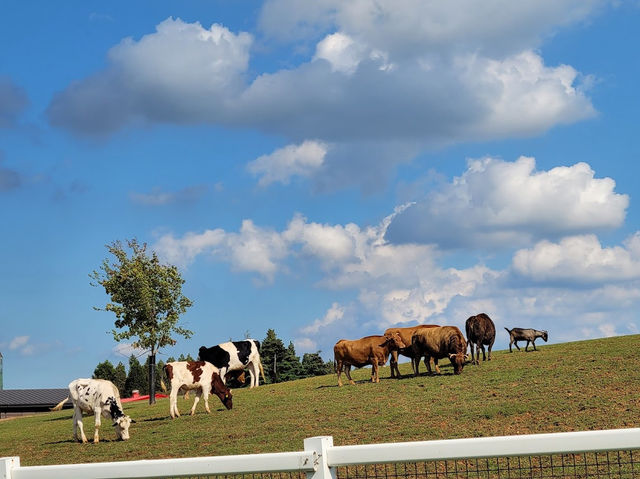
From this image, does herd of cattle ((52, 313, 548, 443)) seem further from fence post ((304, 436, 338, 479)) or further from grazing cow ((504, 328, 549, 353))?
fence post ((304, 436, 338, 479))

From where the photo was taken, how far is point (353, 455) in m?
7.30

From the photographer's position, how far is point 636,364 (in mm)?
27562

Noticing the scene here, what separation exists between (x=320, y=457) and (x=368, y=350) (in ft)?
82.2

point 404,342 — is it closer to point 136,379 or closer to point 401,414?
point 401,414

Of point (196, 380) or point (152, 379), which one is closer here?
point (196, 380)

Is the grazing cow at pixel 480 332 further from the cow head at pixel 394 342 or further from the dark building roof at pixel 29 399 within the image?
the dark building roof at pixel 29 399

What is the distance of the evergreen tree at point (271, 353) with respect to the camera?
8506 cm

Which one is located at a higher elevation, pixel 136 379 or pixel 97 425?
pixel 97 425

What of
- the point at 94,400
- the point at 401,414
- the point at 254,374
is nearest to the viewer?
the point at 401,414

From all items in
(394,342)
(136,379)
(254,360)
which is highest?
(394,342)

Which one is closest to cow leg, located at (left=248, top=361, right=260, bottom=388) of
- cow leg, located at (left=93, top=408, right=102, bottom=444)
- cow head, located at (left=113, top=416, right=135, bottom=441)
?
cow leg, located at (left=93, top=408, right=102, bottom=444)

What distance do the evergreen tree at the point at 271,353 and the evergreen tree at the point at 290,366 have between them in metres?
0.46

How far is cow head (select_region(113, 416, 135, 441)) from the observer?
2380cm

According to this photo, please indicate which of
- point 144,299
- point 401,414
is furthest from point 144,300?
point 401,414
